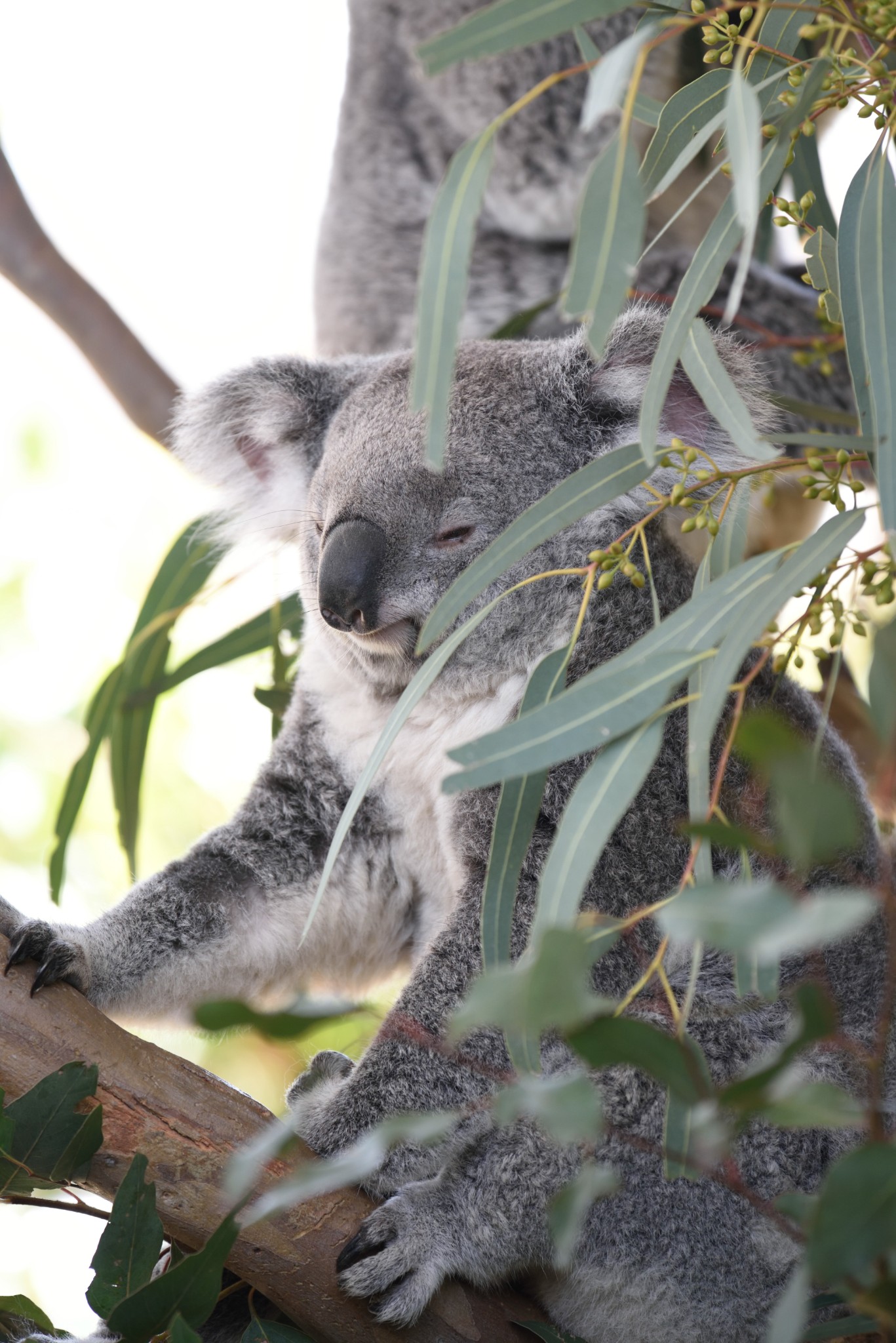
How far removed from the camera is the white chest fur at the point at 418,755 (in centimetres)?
192

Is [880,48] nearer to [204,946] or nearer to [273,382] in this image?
[273,382]

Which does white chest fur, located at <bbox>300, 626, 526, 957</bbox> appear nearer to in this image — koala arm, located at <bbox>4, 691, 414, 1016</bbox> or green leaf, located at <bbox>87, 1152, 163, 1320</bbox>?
koala arm, located at <bbox>4, 691, 414, 1016</bbox>

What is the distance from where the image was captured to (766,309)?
123 inches

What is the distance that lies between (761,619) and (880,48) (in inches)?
20.7

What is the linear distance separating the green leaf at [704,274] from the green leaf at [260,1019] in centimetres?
53

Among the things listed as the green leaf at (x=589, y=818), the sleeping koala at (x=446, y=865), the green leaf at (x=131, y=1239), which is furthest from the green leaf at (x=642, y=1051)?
the green leaf at (x=131, y=1239)

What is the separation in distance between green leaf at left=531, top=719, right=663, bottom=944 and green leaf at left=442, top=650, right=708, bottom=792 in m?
0.02

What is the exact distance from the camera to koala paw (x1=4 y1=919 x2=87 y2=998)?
1531 millimetres

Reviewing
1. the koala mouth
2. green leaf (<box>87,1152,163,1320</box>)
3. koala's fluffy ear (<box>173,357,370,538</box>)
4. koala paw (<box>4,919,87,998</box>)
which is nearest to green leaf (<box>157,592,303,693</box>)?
koala's fluffy ear (<box>173,357,370,538</box>)

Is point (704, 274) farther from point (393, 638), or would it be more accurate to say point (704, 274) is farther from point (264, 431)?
point (264, 431)

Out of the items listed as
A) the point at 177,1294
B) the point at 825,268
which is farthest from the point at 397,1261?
the point at 825,268

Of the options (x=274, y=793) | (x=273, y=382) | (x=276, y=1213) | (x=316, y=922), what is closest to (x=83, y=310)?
(x=273, y=382)

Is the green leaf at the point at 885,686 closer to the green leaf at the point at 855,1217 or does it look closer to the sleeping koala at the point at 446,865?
the green leaf at the point at 855,1217

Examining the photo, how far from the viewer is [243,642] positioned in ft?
8.71
